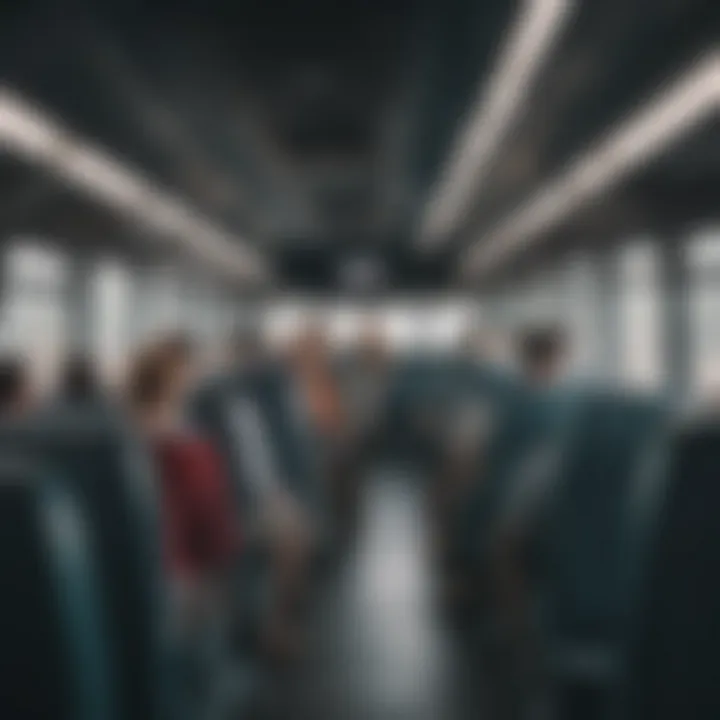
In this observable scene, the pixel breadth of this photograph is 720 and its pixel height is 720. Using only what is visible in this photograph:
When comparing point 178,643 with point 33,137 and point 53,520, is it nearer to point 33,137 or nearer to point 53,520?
point 53,520

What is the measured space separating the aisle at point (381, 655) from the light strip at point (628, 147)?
8.16 feet

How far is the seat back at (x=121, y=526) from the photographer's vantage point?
8.70 feet

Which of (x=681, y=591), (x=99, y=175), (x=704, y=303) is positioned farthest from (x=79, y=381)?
(x=681, y=591)

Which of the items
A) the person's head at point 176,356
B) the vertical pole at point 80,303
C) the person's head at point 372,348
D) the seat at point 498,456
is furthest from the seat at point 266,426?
the person's head at point 372,348

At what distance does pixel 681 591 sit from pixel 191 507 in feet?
8.56

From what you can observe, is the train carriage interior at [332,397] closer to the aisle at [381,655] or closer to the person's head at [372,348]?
the aisle at [381,655]

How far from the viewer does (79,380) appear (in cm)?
548

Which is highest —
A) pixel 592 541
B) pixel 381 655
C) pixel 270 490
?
pixel 592 541

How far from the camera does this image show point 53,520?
183cm

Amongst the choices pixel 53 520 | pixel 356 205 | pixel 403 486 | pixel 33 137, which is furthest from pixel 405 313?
pixel 53 520

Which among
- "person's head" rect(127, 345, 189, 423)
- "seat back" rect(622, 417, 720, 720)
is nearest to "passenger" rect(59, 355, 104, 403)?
"person's head" rect(127, 345, 189, 423)

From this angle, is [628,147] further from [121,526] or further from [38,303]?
[38,303]

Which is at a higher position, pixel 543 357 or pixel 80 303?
pixel 80 303

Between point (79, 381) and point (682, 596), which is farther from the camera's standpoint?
point (79, 381)
